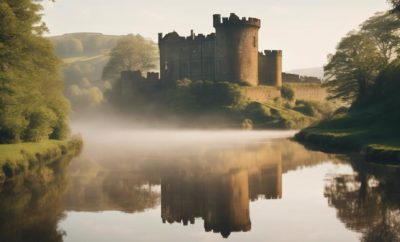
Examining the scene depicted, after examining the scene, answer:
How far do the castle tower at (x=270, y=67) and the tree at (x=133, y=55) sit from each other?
2911 centimetres

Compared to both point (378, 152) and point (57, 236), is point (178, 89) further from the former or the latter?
point (57, 236)

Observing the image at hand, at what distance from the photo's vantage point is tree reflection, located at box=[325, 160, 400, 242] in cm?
1697

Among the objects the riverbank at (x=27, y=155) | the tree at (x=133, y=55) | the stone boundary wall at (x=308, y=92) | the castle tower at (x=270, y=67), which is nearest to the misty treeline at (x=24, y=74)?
the riverbank at (x=27, y=155)

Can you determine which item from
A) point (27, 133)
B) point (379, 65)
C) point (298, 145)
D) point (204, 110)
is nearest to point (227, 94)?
point (204, 110)

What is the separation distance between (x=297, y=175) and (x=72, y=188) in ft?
38.2

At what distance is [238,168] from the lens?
3244 centimetres

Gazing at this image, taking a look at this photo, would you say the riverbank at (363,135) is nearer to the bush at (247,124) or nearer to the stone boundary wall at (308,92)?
the bush at (247,124)

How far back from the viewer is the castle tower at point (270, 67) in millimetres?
99938

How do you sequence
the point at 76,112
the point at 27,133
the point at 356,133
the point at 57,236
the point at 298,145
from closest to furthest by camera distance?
the point at 57,236 < the point at 27,133 < the point at 356,133 < the point at 298,145 < the point at 76,112

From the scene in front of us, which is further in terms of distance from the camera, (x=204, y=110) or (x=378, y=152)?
(x=204, y=110)

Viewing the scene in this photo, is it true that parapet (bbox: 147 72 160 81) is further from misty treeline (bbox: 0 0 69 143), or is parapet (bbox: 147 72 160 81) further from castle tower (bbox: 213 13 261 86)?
misty treeline (bbox: 0 0 69 143)

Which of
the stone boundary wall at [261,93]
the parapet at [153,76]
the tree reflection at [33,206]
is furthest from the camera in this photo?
the parapet at [153,76]

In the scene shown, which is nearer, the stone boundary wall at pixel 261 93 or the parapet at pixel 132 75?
the stone boundary wall at pixel 261 93

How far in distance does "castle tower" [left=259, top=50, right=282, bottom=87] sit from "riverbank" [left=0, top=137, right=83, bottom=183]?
61014mm
